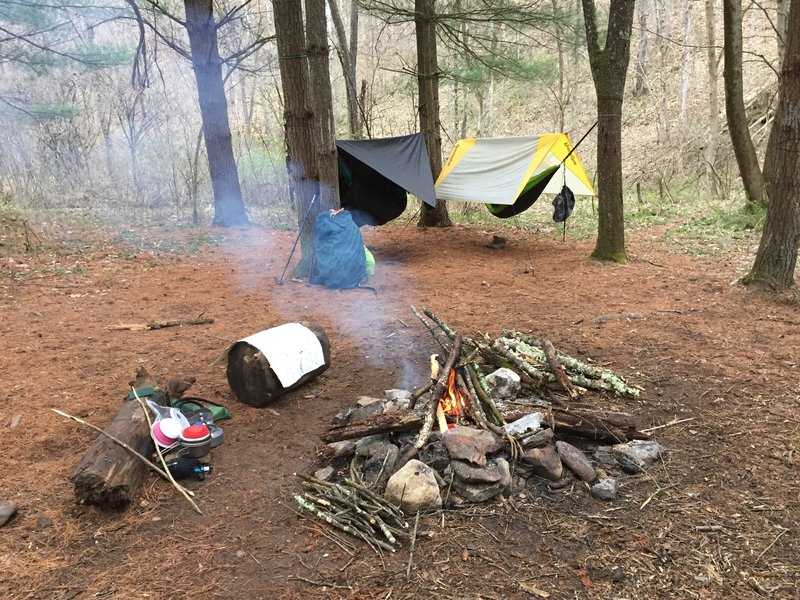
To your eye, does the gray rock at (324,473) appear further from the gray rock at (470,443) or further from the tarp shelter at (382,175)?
the tarp shelter at (382,175)

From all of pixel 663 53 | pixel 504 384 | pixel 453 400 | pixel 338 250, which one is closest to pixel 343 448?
pixel 453 400

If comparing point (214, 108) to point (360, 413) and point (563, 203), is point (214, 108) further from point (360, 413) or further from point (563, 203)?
point (360, 413)

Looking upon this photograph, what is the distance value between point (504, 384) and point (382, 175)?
449 centimetres

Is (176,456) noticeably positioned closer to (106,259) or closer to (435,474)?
(435,474)

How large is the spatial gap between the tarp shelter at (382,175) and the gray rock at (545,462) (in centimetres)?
466

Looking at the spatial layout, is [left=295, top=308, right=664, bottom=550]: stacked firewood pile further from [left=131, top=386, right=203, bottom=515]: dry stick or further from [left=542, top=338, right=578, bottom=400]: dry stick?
[left=131, top=386, right=203, bottom=515]: dry stick

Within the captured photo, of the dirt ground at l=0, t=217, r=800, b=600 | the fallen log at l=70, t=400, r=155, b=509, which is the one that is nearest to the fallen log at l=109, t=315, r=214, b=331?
the dirt ground at l=0, t=217, r=800, b=600

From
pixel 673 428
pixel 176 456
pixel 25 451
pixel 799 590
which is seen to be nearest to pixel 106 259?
pixel 25 451

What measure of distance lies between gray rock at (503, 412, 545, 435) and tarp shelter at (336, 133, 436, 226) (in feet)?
14.5

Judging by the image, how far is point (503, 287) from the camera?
559cm

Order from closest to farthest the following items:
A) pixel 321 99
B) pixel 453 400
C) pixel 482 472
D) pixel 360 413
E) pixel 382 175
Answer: pixel 482 472
pixel 453 400
pixel 360 413
pixel 321 99
pixel 382 175

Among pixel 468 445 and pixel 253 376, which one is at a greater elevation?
pixel 253 376

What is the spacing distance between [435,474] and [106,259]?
634cm

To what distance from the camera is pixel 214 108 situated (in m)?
9.15
